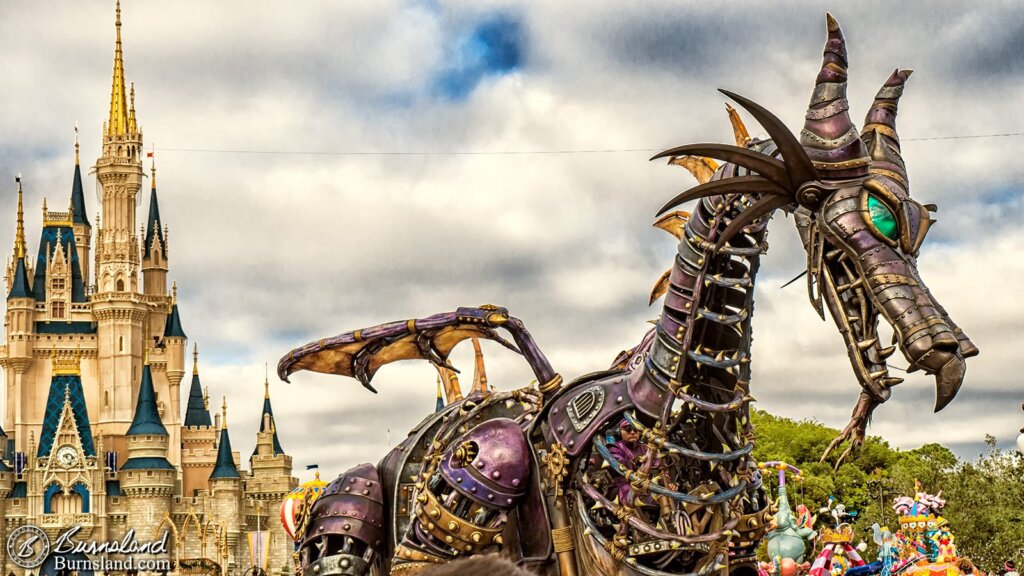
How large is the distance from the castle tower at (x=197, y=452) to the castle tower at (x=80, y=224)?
11.7 m

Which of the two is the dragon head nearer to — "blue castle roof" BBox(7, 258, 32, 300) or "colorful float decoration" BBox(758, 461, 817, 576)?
"colorful float decoration" BBox(758, 461, 817, 576)

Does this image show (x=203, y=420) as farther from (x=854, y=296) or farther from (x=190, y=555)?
(x=854, y=296)

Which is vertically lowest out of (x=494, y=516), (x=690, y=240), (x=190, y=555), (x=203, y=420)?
(x=494, y=516)

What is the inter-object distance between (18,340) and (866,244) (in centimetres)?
8476

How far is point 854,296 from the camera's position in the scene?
22.3 feet

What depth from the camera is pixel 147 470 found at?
77.0 m

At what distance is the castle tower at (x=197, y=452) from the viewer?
85.6 m

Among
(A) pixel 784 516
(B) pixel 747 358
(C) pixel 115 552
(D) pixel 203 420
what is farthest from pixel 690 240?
(D) pixel 203 420

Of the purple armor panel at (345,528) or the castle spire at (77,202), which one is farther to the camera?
the castle spire at (77,202)

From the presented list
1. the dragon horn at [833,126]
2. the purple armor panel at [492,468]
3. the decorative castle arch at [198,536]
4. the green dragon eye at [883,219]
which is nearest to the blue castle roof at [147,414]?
the decorative castle arch at [198,536]

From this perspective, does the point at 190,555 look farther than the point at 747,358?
Yes

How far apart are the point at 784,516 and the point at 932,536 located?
259 cm

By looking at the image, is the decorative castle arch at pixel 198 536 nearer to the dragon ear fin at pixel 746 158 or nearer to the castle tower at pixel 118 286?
the castle tower at pixel 118 286

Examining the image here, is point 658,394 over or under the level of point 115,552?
under
